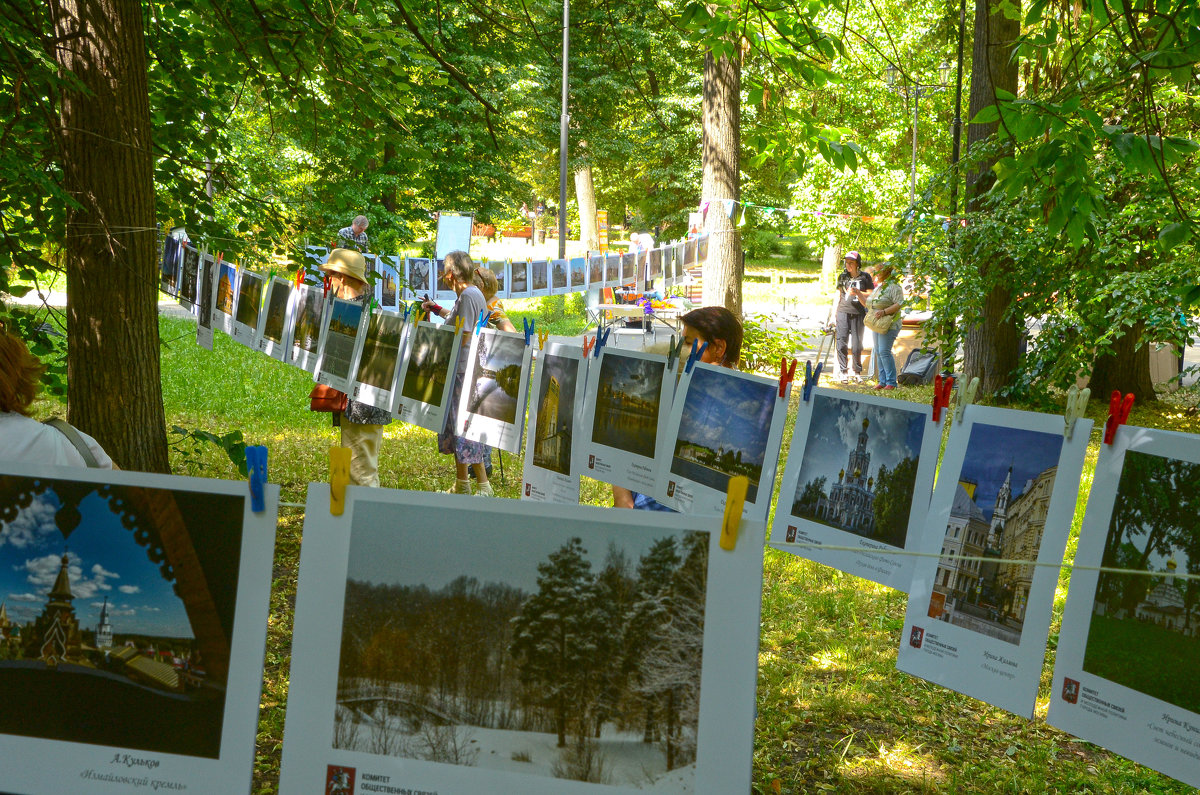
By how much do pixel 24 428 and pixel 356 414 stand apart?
3.11m

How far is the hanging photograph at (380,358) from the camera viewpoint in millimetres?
4359

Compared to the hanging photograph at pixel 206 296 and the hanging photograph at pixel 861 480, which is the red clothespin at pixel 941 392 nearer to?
the hanging photograph at pixel 861 480

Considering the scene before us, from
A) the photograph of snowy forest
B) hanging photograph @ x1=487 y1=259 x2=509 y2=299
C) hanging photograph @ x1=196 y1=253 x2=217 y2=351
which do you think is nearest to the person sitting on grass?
the photograph of snowy forest

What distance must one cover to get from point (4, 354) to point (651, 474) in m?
1.86

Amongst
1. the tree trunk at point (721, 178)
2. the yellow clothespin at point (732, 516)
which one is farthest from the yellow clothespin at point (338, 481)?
the tree trunk at point (721, 178)

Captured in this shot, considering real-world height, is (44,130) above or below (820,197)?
below

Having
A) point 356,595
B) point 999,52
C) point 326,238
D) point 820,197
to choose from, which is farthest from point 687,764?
point 820,197

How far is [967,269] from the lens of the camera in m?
8.55

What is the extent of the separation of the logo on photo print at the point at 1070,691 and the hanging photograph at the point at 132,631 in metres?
1.45

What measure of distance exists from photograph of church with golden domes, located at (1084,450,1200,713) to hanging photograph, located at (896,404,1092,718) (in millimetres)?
98

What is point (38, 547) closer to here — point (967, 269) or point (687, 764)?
point (687, 764)

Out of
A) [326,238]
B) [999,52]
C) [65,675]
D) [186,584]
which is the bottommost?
[65,675]

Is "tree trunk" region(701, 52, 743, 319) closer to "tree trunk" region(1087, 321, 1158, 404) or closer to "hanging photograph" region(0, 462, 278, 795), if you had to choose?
"tree trunk" region(1087, 321, 1158, 404)

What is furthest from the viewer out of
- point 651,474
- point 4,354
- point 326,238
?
point 326,238
